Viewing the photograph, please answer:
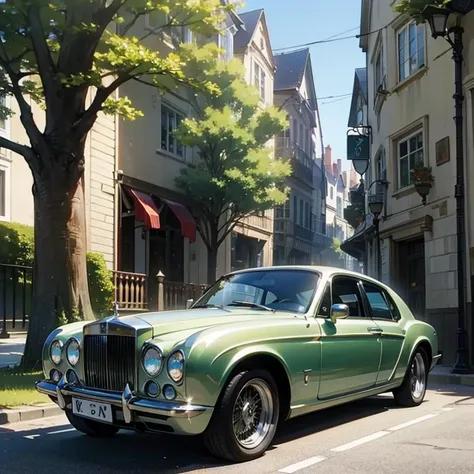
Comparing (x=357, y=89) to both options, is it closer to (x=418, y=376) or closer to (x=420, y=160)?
(x=420, y=160)

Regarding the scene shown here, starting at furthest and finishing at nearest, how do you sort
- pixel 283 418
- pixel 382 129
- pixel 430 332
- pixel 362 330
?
pixel 382 129 < pixel 430 332 < pixel 362 330 < pixel 283 418

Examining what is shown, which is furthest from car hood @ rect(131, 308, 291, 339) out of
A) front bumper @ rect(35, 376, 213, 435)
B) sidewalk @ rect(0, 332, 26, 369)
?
sidewalk @ rect(0, 332, 26, 369)

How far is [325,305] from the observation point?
6.24 metres

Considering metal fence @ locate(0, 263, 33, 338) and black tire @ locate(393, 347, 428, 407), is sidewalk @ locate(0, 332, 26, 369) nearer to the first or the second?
metal fence @ locate(0, 263, 33, 338)

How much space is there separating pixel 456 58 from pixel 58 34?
7.84 meters

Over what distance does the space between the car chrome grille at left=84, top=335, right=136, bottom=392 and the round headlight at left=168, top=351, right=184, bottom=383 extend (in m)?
0.35

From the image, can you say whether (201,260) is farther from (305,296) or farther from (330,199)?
(330,199)

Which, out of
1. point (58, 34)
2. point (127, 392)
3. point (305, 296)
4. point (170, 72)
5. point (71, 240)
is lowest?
point (127, 392)

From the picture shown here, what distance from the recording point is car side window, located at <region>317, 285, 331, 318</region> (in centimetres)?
614

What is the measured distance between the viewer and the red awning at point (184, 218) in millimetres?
19609

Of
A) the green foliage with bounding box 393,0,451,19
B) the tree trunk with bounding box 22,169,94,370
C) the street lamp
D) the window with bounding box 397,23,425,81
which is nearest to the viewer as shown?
the tree trunk with bounding box 22,169,94,370

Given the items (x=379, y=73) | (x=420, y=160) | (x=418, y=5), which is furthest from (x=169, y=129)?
(x=418, y=5)

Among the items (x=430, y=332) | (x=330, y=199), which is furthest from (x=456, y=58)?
(x=330, y=199)

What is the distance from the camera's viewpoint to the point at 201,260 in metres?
23.4
